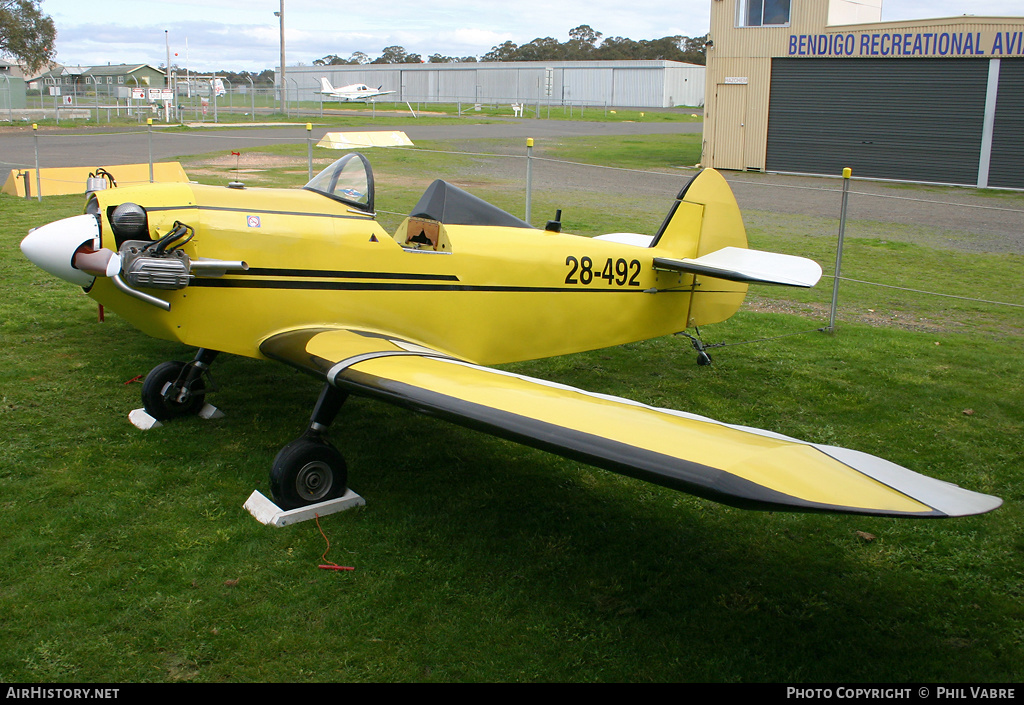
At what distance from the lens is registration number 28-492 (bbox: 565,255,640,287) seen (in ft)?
20.4

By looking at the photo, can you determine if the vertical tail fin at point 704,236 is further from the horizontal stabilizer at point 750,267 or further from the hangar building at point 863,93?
the hangar building at point 863,93

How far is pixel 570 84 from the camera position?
74000 mm

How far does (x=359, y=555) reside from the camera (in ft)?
13.7

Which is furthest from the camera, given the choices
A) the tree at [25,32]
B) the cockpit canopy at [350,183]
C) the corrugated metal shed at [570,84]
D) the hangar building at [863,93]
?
the corrugated metal shed at [570,84]

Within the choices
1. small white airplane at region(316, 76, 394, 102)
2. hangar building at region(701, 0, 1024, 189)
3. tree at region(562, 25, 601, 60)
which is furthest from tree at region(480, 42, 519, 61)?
hangar building at region(701, 0, 1024, 189)

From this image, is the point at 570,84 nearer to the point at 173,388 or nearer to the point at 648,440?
the point at 173,388

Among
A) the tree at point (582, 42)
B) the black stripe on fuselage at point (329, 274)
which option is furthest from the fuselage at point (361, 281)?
the tree at point (582, 42)

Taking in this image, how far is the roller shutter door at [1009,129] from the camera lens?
870 inches

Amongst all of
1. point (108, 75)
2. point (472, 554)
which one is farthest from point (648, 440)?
point (108, 75)

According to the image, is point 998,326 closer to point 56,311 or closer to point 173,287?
point 173,287

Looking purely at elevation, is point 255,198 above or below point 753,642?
above

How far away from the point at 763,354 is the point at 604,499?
390 centimetres

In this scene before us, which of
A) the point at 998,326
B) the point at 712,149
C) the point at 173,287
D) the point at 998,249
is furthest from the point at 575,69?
the point at 173,287

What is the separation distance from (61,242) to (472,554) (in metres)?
3.32
